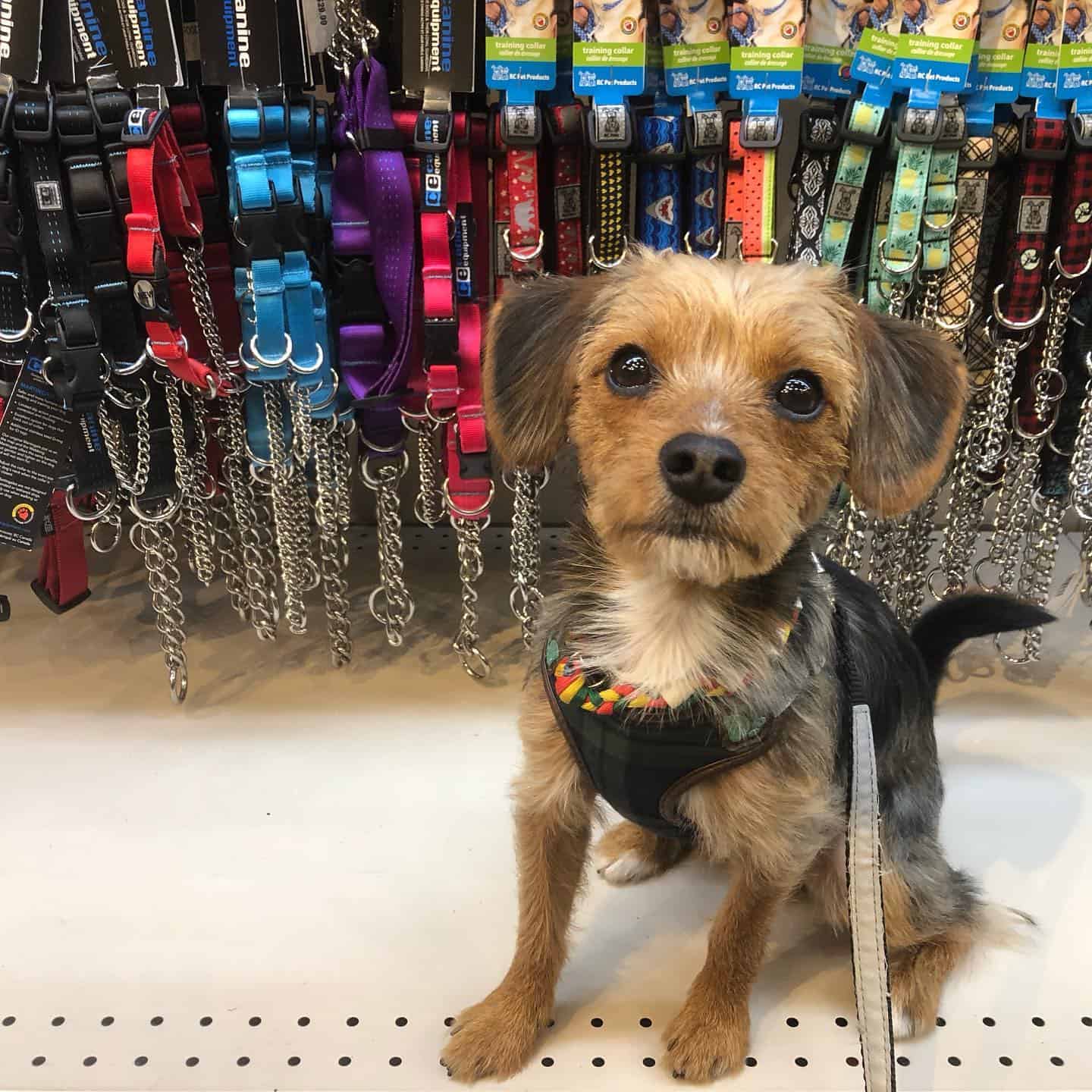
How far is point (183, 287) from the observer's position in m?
1.31

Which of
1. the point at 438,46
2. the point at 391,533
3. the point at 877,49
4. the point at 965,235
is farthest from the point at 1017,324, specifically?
the point at 391,533

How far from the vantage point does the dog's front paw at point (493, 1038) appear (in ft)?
3.24

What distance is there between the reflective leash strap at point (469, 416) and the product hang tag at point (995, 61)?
637 millimetres

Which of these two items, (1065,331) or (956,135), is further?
(1065,331)

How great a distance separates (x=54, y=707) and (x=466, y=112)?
1105 millimetres

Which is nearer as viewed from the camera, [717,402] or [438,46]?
[717,402]

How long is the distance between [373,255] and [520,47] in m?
0.32

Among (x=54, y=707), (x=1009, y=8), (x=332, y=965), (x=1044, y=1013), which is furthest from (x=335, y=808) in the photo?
(x=1009, y=8)

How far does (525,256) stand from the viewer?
4.27ft

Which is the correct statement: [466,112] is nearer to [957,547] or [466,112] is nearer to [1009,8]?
[1009,8]

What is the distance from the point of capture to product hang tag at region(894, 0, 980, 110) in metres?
1.18

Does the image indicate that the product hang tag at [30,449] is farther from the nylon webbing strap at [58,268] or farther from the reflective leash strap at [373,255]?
the reflective leash strap at [373,255]

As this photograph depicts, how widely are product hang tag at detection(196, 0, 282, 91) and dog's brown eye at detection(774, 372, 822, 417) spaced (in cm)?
78

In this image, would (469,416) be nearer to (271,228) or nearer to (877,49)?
(271,228)
